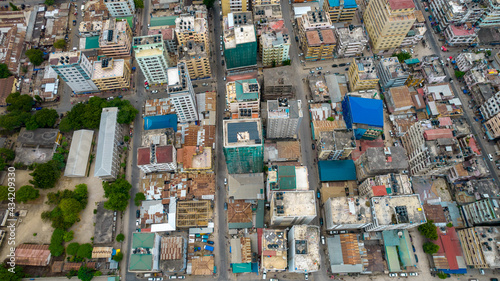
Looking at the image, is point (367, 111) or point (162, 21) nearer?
point (367, 111)

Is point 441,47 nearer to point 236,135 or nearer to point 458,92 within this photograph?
point 458,92

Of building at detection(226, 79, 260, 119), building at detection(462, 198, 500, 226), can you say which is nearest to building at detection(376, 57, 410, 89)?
building at detection(462, 198, 500, 226)

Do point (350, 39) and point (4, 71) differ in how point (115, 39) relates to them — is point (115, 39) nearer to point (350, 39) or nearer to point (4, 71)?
point (4, 71)

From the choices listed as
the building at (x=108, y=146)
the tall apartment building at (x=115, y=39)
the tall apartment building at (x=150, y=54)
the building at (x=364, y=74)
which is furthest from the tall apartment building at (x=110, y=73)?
the building at (x=364, y=74)

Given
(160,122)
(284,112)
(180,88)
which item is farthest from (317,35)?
(160,122)

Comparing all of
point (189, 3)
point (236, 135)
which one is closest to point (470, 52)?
point (236, 135)

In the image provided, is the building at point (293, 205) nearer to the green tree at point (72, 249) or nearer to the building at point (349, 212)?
the building at point (349, 212)
